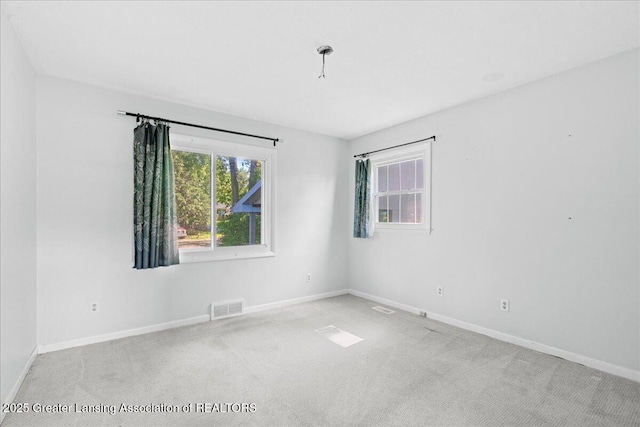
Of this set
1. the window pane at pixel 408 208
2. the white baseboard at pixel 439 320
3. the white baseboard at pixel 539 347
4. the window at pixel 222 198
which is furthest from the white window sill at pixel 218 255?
the white baseboard at pixel 539 347

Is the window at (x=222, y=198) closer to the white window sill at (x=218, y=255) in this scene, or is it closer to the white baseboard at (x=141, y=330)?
the white window sill at (x=218, y=255)

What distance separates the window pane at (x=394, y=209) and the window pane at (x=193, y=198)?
2469 millimetres

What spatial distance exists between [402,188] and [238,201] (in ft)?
7.33

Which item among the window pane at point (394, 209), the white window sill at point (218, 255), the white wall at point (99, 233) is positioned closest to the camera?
the white wall at point (99, 233)

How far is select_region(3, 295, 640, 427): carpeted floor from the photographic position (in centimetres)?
192

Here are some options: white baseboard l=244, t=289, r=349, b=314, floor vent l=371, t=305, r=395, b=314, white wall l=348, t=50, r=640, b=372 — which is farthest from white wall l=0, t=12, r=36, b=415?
floor vent l=371, t=305, r=395, b=314

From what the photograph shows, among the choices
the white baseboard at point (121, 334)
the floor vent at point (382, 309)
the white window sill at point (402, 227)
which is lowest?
the floor vent at point (382, 309)

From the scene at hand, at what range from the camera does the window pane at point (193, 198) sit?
3.61 metres

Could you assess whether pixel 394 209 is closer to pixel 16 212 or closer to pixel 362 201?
pixel 362 201

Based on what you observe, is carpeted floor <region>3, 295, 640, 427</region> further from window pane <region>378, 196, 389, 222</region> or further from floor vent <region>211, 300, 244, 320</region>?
window pane <region>378, 196, 389, 222</region>

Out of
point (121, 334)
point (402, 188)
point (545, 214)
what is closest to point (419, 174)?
point (402, 188)

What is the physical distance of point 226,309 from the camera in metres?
3.79

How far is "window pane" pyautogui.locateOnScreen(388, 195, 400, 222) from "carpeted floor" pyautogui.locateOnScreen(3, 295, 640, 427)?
165 centimetres

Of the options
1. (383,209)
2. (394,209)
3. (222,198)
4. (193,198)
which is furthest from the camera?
(383,209)
